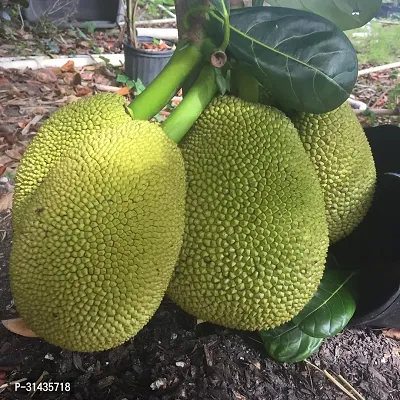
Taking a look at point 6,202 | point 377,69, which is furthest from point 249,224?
point 377,69

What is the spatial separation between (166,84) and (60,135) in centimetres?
19

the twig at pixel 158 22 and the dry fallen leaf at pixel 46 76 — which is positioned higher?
the dry fallen leaf at pixel 46 76

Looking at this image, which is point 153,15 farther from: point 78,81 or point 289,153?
point 289,153

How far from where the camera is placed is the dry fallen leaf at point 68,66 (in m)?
2.32

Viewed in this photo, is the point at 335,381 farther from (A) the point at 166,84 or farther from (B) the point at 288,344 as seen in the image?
(A) the point at 166,84

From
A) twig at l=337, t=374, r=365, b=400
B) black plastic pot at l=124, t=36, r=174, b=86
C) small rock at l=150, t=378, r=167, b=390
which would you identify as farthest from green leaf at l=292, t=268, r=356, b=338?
black plastic pot at l=124, t=36, r=174, b=86

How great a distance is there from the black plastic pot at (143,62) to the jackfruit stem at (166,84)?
5.34 feet

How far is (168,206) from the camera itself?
2.12 feet

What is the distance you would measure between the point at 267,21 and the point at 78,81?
64.6 inches

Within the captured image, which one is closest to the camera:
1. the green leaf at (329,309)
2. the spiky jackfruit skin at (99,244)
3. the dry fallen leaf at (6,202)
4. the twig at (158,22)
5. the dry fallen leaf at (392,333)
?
the spiky jackfruit skin at (99,244)

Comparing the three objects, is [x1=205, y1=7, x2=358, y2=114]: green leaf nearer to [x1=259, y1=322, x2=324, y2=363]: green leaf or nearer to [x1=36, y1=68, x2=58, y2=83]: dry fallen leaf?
[x1=259, y1=322, x2=324, y2=363]: green leaf

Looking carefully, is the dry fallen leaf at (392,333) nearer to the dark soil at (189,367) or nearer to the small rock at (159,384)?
→ the dark soil at (189,367)

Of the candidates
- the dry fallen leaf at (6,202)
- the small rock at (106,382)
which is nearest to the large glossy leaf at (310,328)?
the small rock at (106,382)

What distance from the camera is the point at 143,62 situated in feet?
7.72
